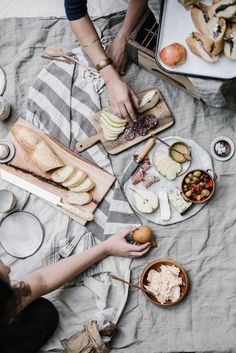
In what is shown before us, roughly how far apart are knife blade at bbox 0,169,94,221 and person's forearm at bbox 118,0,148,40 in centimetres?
58

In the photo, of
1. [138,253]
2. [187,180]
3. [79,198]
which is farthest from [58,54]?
[138,253]

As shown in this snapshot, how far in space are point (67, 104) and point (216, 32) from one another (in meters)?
0.59

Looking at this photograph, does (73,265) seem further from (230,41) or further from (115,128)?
(230,41)

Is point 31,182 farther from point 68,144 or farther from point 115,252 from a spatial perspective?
point 115,252

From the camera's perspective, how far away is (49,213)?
171cm

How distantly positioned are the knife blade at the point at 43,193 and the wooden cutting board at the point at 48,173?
12mm

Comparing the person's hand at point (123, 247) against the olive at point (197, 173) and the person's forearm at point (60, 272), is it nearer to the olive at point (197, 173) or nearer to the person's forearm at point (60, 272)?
the person's forearm at point (60, 272)

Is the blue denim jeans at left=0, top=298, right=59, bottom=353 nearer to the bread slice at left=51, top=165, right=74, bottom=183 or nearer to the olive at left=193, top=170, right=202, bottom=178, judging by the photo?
the bread slice at left=51, top=165, right=74, bottom=183

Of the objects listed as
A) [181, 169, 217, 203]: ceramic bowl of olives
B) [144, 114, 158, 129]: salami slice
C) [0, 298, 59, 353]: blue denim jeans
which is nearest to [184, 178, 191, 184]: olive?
[181, 169, 217, 203]: ceramic bowl of olives

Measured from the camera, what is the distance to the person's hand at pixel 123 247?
Answer: 5.27 ft

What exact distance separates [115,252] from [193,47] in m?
0.67

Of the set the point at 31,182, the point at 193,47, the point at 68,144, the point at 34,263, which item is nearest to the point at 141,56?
the point at 193,47

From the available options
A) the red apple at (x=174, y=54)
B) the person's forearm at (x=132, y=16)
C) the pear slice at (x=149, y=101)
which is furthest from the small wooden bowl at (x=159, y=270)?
the person's forearm at (x=132, y=16)

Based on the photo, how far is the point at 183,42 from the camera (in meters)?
1.46
